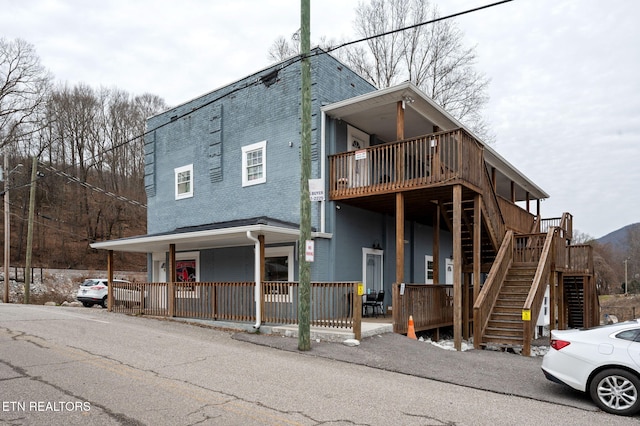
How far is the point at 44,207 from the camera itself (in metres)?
45.8

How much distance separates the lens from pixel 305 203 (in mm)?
10469

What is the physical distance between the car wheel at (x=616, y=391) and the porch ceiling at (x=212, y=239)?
8.05m

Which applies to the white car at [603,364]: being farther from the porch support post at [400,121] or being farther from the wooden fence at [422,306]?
the porch support post at [400,121]

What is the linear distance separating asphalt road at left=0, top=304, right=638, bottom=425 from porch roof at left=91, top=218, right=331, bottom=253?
2939 millimetres

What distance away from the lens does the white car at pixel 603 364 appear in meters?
6.45

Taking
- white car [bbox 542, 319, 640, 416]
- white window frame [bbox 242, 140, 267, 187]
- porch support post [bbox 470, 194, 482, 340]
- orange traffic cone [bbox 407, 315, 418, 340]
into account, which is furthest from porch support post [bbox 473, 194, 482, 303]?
white window frame [bbox 242, 140, 267, 187]

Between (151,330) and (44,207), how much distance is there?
39.8m

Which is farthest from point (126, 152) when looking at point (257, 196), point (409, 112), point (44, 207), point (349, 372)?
point (349, 372)

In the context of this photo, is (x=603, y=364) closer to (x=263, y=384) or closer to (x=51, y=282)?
(x=263, y=384)

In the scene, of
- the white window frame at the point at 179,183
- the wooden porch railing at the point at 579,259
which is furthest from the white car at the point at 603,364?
the white window frame at the point at 179,183

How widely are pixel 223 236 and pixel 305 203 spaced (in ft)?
14.5

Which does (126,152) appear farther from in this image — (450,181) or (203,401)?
(203,401)

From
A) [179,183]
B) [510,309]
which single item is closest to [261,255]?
[510,309]

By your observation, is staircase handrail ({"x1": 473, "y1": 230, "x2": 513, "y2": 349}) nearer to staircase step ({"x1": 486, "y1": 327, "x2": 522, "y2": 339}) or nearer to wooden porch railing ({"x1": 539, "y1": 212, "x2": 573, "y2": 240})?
staircase step ({"x1": 486, "y1": 327, "x2": 522, "y2": 339})
